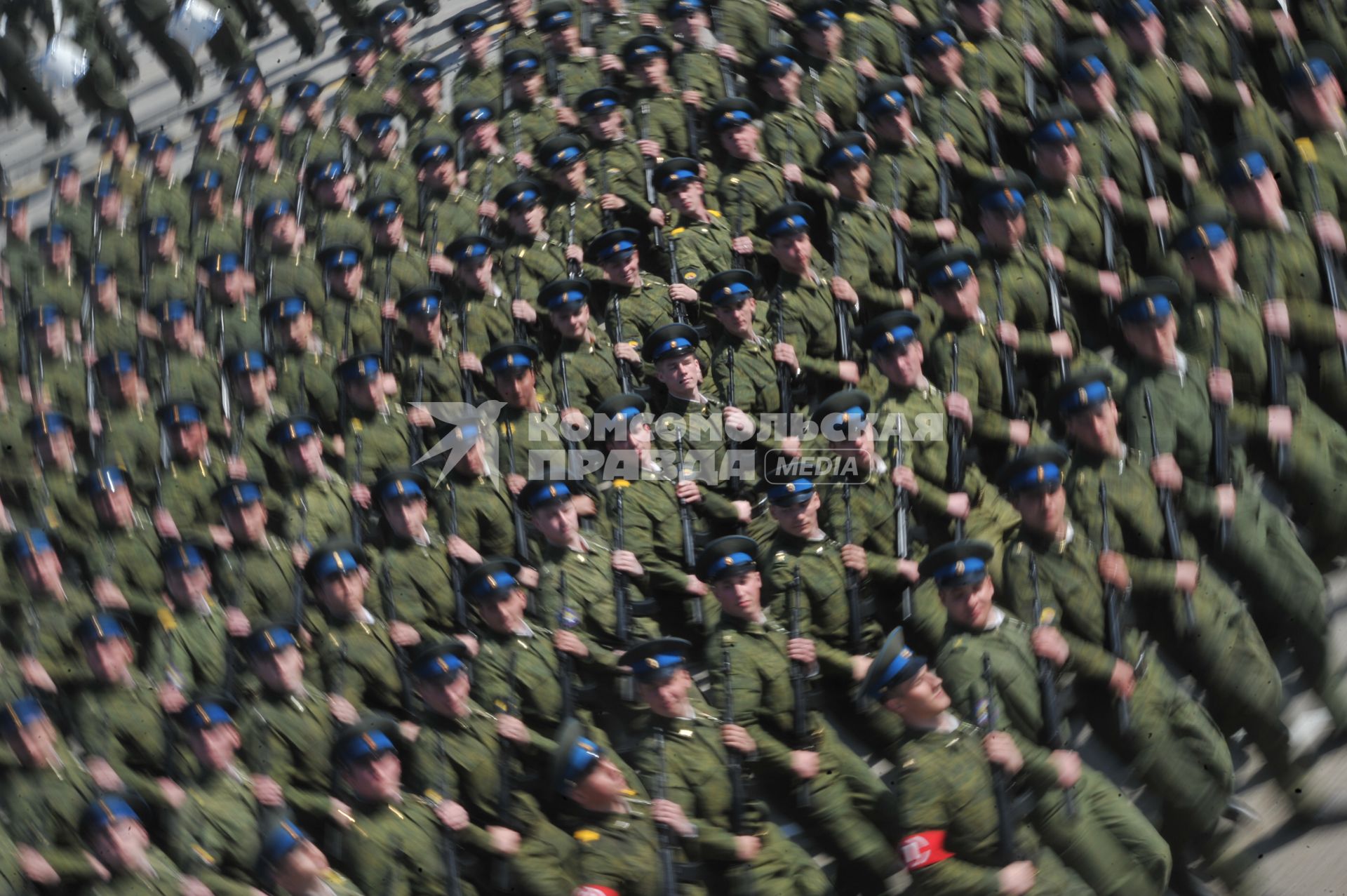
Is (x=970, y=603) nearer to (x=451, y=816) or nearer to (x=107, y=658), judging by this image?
(x=451, y=816)

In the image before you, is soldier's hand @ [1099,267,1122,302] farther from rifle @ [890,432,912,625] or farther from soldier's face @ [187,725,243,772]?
soldier's face @ [187,725,243,772]

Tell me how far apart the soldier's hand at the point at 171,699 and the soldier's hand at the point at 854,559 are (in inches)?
107

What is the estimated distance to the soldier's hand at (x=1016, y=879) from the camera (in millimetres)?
3730

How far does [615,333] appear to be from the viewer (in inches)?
265

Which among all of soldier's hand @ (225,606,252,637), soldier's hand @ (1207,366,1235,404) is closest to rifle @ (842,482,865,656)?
soldier's hand @ (1207,366,1235,404)

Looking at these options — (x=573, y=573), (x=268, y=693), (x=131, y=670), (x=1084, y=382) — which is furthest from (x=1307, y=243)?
(x=131, y=670)

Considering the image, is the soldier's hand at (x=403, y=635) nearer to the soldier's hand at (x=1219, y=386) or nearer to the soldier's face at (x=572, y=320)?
the soldier's face at (x=572, y=320)

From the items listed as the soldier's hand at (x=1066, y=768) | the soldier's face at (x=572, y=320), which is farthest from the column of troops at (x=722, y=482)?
the soldier's face at (x=572, y=320)

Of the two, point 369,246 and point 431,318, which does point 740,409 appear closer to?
point 431,318

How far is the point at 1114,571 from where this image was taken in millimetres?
4355

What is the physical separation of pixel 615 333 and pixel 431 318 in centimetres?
101

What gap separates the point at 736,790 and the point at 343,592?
6.32 feet

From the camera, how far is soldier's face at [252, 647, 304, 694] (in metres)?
4.85

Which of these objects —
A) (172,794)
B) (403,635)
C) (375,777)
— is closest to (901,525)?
(403,635)
